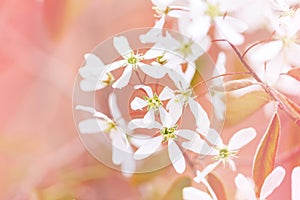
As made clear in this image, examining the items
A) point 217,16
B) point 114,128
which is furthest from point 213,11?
point 114,128

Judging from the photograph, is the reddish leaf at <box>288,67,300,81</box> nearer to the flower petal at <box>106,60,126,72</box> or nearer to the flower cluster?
the flower cluster

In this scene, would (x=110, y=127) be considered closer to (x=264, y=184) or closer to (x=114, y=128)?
(x=114, y=128)

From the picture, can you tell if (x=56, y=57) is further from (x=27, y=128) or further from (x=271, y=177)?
(x=271, y=177)

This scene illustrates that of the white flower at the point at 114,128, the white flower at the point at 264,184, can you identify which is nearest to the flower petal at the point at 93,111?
the white flower at the point at 114,128

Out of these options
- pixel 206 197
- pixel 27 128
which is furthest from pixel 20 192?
pixel 206 197

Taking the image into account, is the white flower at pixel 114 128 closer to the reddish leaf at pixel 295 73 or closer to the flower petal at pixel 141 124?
the flower petal at pixel 141 124
